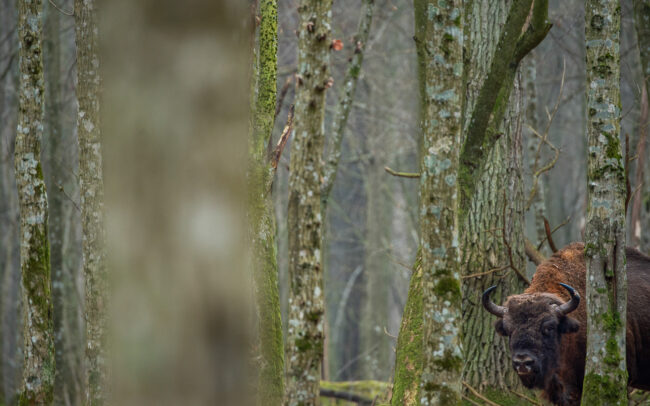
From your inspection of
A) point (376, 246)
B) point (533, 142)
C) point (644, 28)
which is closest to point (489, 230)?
point (644, 28)

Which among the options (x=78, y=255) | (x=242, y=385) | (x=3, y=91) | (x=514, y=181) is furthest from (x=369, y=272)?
(x=242, y=385)

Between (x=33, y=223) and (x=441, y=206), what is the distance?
3935 mm

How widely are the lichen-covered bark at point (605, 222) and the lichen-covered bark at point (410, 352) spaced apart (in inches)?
63.3

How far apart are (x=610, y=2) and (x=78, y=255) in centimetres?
1357

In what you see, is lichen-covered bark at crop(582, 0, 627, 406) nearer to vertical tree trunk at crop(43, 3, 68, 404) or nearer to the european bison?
the european bison

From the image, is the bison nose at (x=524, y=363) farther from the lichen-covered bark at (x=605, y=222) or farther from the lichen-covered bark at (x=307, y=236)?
the lichen-covered bark at (x=307, y=236)

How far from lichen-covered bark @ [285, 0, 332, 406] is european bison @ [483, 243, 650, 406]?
290 cm

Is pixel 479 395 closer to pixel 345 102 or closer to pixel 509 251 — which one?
pixel 509 251

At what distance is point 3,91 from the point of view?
1628 centimetres

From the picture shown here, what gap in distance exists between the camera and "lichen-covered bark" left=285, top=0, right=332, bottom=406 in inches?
Result: 187

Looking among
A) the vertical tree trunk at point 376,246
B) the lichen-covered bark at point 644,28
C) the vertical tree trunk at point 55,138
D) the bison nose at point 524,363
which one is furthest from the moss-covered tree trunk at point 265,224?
the vertical tree trunk at point 376,246

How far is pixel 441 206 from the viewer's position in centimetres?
493

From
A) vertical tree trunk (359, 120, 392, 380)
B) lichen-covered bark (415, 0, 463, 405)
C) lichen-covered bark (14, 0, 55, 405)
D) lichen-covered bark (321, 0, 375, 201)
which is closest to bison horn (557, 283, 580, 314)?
lichen-covered bark (415, 0, 463, 405)

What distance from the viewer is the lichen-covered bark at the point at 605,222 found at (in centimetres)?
546
